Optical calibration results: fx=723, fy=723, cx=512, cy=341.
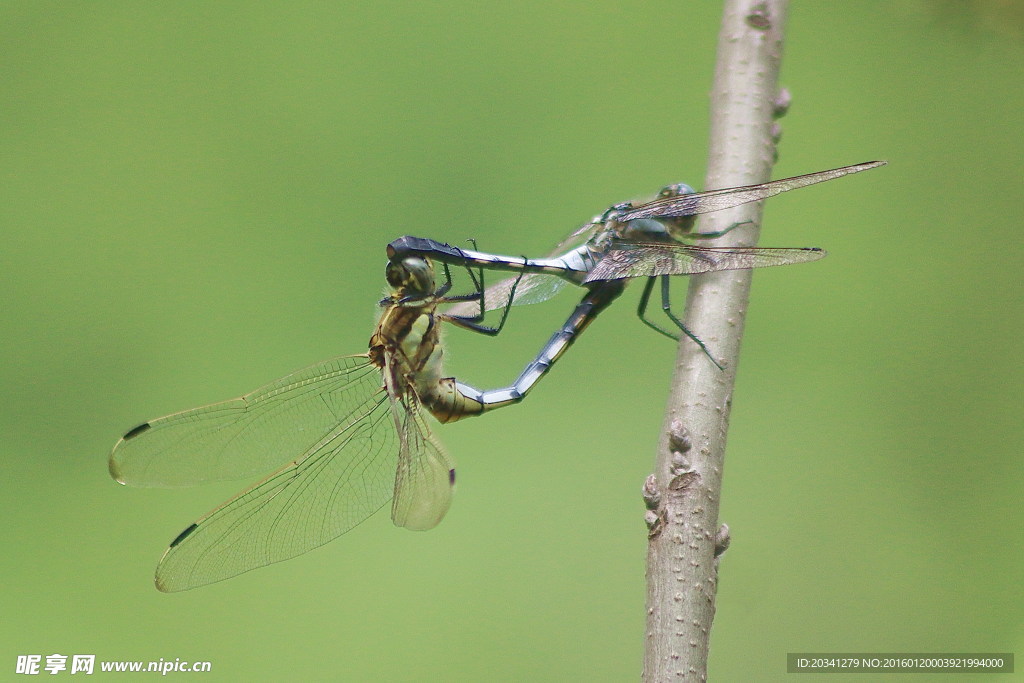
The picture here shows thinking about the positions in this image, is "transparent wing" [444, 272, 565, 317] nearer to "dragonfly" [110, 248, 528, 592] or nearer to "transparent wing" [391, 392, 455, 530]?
"dragonfly" [110, 248, 528, 592]

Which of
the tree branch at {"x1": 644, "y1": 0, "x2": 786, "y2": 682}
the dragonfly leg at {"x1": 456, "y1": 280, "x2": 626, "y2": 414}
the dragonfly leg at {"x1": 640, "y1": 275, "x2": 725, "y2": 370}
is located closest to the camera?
the tree branch at {"x1": 644, "y1": 0, "x2": 786, "y2": 682}

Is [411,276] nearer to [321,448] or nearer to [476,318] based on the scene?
[476,318]

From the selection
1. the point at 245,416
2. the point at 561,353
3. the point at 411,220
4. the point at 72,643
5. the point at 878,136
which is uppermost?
the point at 878,136

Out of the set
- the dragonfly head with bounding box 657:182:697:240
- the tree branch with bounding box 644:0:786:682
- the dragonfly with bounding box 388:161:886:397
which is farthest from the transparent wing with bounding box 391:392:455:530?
the dragonfly head with bounding box 657:182:697:240

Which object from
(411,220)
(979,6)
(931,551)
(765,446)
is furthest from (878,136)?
(411,220)

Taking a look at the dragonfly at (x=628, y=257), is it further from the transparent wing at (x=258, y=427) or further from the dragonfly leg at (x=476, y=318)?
the transparent wing at (x=258, y=427)

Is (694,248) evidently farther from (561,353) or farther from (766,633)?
(766,633)
